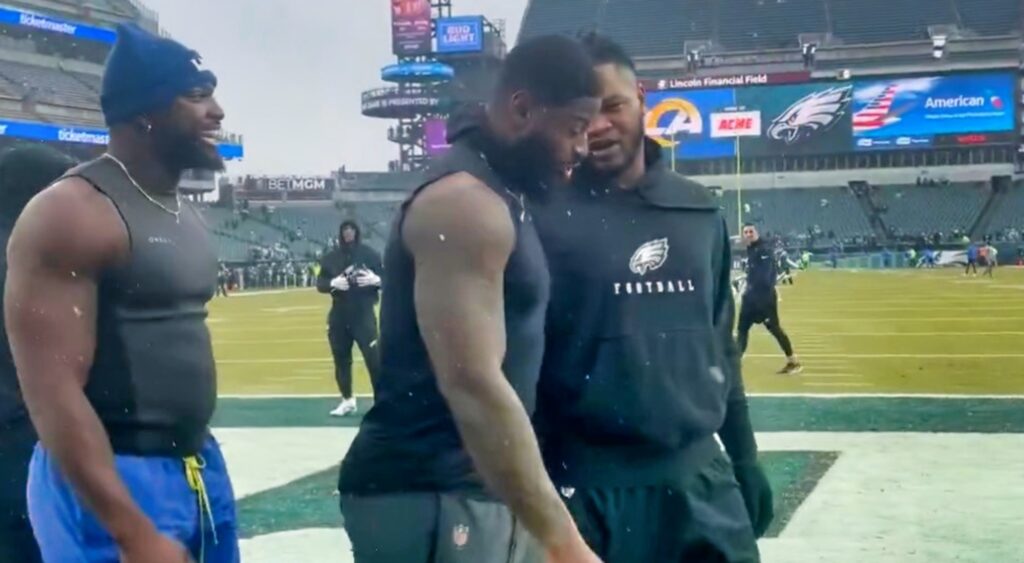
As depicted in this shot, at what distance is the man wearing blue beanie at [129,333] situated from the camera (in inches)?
98.3

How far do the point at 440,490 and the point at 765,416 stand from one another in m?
7.14

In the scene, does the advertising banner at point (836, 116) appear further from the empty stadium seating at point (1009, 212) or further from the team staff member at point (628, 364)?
the team staff member at point (628, 364)

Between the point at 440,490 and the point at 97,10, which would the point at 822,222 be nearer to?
the point at 97,10

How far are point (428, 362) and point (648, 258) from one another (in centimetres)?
75

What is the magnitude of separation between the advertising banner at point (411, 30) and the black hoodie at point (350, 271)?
2278 inches

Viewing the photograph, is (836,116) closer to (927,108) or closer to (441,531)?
(927,108)

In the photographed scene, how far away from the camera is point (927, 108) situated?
57.9m

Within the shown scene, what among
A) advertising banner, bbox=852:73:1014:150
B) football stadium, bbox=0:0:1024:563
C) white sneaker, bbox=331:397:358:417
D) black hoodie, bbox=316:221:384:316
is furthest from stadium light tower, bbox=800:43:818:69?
white sneaker, bbox=331:397:358:417

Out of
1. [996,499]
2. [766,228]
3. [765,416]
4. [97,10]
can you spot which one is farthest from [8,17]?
[996,499]

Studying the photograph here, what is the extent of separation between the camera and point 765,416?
9.45 m

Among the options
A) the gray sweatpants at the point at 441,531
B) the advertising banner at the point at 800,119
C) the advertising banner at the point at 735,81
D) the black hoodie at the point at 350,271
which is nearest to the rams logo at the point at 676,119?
the advertising banner at the point at 735,81

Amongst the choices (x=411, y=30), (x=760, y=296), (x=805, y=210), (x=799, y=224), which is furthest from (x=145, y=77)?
(x=411, y=30)

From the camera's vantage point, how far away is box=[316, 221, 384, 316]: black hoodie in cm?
1024

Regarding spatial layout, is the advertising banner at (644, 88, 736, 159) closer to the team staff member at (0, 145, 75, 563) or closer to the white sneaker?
the white sneaker
